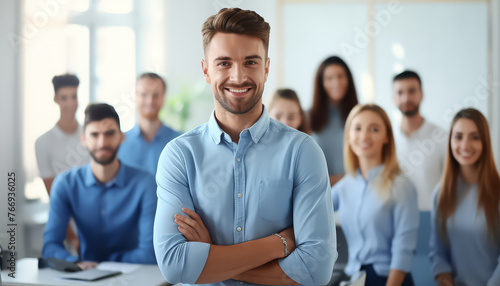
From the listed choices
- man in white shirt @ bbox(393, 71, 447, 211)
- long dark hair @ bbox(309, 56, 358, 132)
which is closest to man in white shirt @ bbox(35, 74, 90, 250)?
long dark hair @ bbox(309, 56, 358, 132)

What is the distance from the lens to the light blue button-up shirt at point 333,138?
10.2 ft

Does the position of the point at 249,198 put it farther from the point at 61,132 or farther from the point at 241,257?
the point at 61,132

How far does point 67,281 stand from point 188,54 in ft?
7.77

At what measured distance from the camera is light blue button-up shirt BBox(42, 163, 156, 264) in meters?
2.84

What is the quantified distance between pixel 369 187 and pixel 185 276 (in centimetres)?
191

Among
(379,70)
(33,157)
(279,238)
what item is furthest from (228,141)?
(33,157)

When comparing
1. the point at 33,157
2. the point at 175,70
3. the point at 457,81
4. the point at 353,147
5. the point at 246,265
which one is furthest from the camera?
the point at 175,70

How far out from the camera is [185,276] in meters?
1.21

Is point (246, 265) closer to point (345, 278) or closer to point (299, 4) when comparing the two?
point (345, 278)

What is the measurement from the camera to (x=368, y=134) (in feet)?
9.41

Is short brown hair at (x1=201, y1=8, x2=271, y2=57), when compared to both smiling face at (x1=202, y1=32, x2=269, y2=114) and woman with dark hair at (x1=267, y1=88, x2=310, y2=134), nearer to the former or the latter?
smiling face at (x1=202, y1=32, x2=269, y2=114)

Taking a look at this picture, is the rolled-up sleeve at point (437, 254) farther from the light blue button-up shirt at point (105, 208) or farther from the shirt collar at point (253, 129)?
the shirt collar at point (253, 129)

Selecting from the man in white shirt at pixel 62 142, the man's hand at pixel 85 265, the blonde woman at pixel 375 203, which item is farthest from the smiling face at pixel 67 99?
the blonde woman at pixel 375 203

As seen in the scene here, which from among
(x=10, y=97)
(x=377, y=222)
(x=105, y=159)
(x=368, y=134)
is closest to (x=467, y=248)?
(x=377, y=222)
